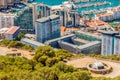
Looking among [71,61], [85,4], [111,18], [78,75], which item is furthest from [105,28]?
[78,75]

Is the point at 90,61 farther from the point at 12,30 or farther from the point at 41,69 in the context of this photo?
the point at 12,30

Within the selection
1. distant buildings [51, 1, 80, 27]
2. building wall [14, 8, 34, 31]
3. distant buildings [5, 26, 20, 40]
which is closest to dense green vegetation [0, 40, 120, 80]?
distant buildings [5, 26, 20, 40]

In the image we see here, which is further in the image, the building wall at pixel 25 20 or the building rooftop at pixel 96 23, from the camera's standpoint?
the building rooftop at pixel 96 23

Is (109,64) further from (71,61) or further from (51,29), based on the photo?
(51,29)

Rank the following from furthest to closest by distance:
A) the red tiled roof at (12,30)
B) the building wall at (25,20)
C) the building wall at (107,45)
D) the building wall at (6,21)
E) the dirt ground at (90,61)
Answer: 1. the building wall at (6,21)
2. the building wall at (25,20)
3. the red tiled roof at (12,30)
4. the building wall at (107,45)
5. the dirt ground at (90,61)

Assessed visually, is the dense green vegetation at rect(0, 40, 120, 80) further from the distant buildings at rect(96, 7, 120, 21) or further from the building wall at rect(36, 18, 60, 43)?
the distant buildings at rect(96, 7, 120, 21)

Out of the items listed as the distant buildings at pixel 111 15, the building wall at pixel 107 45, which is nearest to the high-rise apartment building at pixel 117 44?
the building wall at pixel 107 45

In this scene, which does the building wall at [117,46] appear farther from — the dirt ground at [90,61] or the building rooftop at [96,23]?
the building rooftop at [96,23]

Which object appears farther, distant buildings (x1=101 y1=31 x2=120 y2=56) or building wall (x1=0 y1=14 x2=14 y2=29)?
building wall (x1=0 y1=14 x2=14 y2=29)
